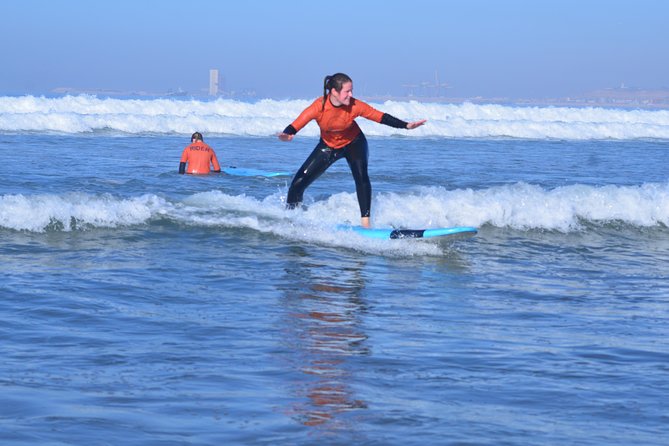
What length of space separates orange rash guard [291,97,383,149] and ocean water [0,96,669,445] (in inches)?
41.4

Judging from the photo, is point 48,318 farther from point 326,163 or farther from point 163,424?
point 326,163

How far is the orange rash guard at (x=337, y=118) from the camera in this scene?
10.2 m

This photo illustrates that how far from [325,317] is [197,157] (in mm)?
10747

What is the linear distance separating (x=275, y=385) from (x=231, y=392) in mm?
270

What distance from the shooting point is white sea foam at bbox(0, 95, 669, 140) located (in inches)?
1320

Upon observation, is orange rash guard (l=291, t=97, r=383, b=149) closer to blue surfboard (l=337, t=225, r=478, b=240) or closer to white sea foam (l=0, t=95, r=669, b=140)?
blue surfboard (l=337, t=225, r=478, b=240)

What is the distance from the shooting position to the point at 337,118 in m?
10.4

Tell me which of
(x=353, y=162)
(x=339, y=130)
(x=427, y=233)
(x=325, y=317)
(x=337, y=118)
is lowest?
(x=325, y=317)

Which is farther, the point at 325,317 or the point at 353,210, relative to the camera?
the point at 353,210

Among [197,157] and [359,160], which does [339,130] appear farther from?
[197,157]

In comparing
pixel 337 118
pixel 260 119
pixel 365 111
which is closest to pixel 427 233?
pixel 365 111

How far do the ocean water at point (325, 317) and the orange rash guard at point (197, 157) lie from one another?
434mm

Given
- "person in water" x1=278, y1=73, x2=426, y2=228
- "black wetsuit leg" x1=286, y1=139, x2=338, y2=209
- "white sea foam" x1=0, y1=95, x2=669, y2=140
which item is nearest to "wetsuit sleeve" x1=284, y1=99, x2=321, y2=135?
"person in water" x1=278, y1=73, x2=426, y2=228

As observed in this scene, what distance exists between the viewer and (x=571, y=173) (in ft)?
71.7
